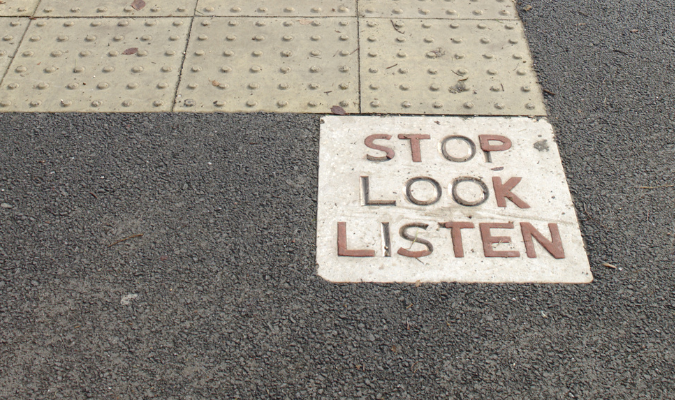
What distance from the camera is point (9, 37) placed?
408 centimetres

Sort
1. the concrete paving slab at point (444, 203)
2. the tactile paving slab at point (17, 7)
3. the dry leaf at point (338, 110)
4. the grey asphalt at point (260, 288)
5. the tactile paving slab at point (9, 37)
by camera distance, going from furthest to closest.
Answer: the tactile paving slab at point (17, 7)
the tactile paving slab at point (9, 37)
the dry leaf at point (338, 110)
the concrete paving slab at point (444, 203)
the grey asphalt at point (260, 288)

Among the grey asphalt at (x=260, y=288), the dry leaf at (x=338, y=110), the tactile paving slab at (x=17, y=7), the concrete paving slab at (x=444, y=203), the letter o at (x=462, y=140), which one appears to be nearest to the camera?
the grey asphalt at (x=260, y=288)

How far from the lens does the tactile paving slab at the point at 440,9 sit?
434cm

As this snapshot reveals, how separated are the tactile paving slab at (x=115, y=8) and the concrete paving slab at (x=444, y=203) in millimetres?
1655

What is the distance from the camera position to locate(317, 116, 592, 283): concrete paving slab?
2912 millimetres

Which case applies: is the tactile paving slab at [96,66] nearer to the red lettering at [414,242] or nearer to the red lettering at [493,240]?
the red lettering at [414,242]

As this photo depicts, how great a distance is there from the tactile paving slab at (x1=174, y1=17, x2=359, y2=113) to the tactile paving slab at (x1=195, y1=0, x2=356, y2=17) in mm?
75

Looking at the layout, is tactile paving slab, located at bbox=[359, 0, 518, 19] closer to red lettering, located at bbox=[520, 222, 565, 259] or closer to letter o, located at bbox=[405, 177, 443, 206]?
letter o, located at bbox=[405, 177, 443, 206]

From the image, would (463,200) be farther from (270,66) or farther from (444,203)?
(270,66)

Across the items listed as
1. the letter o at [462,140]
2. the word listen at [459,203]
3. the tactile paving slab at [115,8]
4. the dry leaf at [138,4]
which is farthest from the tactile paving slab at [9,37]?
the letter o at [462,140]

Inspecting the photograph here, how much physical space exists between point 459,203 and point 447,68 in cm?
119

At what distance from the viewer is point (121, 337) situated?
261cm

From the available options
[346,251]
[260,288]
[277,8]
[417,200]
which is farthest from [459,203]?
[277,8]

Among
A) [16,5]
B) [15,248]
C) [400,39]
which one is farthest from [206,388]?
[16,5]
